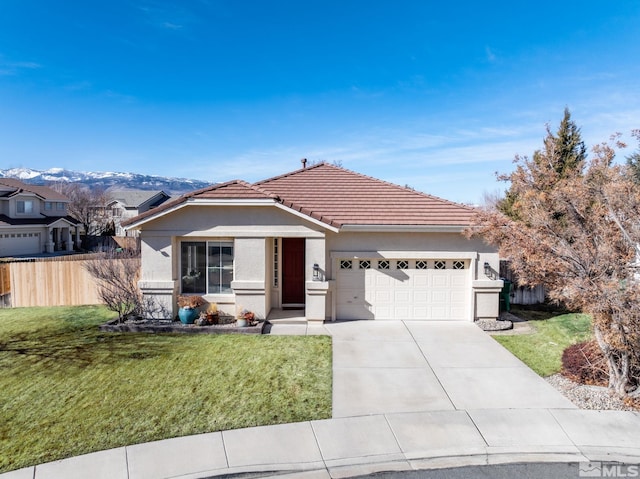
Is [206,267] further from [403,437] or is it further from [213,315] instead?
[403,437]

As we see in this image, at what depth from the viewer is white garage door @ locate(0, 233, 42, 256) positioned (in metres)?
30.9

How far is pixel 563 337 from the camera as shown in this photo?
1052cm

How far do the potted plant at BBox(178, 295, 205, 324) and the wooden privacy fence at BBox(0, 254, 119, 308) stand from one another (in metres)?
5.41

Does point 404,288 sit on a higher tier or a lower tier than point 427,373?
higher

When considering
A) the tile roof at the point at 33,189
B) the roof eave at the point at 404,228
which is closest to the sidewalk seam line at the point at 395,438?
the roof eave at the point at 404,228

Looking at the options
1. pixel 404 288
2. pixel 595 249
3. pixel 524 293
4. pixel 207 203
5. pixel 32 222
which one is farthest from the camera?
pixel 32 222

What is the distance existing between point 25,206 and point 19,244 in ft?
12.8

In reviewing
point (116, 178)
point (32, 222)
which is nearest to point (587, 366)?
point (32, 222)

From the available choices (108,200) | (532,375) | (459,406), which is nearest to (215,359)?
(459,406)

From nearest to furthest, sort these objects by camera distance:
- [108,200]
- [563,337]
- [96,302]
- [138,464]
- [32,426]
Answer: [138,464] < [32,426] < [563,337] < [96,302] < [108,200]

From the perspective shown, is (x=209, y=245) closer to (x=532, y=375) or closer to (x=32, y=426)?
(x=32, y=426)

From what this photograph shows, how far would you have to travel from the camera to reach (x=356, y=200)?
13.5m

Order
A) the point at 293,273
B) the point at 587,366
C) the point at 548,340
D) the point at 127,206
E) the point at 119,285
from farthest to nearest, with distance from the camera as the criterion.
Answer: the point at 127,206 → the point at 293,273 → the point at 119,285 → the point at 548,340 → the point at 587,366

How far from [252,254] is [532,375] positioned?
7.65 m
